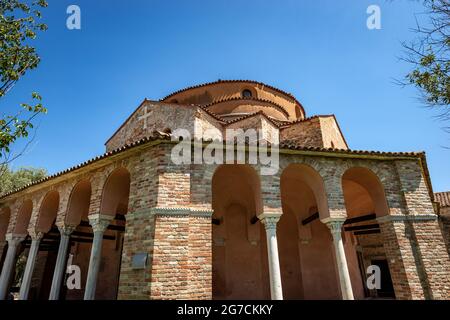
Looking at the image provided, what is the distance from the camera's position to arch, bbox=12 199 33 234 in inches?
451

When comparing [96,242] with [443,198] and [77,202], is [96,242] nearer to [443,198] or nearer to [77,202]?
[77,202]

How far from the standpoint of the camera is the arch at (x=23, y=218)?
1145 cm

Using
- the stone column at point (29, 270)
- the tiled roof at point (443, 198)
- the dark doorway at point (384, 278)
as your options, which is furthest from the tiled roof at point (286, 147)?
the tiled roof at point (443, 198)

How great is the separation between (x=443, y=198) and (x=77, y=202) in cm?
2271

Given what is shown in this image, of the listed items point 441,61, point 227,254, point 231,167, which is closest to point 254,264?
point 227,254

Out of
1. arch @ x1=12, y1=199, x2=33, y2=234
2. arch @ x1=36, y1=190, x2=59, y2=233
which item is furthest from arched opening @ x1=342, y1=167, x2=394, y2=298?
arch @ x1=12, y1=199, x2=33, y2=234

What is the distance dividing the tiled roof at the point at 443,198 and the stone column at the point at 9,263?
2362cm

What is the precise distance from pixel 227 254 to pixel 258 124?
598cm

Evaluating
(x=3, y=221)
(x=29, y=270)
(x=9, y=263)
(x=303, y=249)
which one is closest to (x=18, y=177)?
(x=3, y=221)

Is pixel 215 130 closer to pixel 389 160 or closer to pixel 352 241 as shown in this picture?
pixel 389 160

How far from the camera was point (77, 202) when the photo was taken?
9602 millimetres
